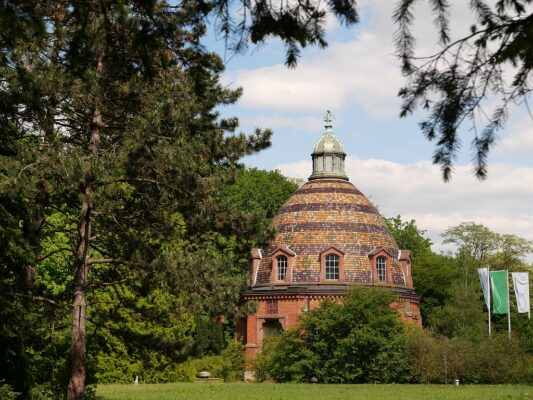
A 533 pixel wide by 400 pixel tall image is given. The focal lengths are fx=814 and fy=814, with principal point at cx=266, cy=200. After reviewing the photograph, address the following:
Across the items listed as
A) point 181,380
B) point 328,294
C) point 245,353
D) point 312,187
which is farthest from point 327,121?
point 181,380

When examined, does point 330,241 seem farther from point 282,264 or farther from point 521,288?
point 521,288

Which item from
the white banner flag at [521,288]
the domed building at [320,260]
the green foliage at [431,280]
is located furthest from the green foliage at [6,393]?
the green foliage at [431,280]

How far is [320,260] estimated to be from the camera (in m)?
45.5

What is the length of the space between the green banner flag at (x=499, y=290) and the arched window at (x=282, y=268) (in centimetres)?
1163

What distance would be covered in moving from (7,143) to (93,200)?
7.72ft

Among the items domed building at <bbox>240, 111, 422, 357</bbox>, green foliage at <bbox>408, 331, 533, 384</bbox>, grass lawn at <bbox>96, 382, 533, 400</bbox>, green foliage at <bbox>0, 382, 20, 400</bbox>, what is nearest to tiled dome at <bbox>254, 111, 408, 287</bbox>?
domed building at <bbox>240, 111, 422, 357</bbox>

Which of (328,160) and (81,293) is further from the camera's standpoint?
(328,160)

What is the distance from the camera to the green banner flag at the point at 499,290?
45.4m

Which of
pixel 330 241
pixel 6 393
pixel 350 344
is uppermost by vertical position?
pixel 330 241

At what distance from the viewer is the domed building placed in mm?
44959

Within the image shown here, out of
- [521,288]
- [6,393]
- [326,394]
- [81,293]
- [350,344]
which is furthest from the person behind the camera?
[521,288]

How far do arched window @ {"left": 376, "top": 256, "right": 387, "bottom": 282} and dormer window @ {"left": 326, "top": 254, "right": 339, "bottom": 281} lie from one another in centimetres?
248

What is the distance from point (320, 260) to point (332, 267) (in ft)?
2.53

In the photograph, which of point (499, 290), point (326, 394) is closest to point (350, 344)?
point (326, 394)
